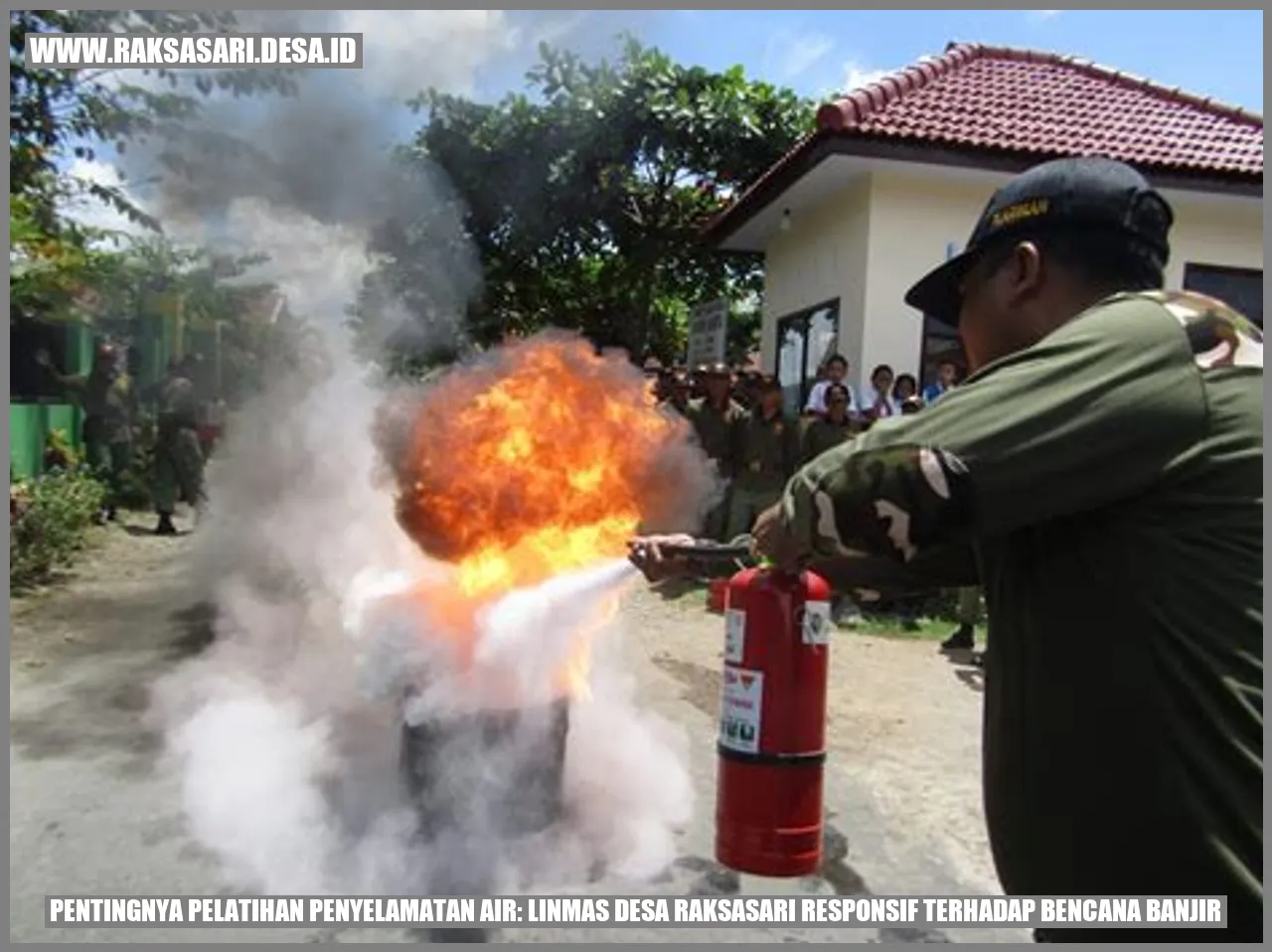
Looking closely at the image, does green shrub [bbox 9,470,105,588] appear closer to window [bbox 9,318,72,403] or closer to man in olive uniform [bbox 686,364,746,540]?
window [bbox 9,318,72,403]

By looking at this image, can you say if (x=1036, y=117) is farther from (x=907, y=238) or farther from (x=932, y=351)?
(x=932, y=351)

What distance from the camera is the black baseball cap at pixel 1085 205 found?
1.69m

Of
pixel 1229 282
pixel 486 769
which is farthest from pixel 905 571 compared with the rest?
pixel 1229 282

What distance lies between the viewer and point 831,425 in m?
9.41

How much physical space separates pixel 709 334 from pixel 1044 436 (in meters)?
10.2

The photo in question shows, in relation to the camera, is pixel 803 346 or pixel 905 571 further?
pixel 803 346

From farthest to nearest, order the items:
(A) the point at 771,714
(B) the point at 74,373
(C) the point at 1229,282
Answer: (B) the point at 74,373, (C) the point at 1229,282, (A) the point at 771,714

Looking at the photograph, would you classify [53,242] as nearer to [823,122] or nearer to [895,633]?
[823,122]

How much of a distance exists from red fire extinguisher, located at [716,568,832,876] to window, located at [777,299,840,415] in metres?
8.59

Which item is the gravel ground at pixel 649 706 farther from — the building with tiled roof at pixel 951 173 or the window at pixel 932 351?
the building with tiled roof at pixel 951 173

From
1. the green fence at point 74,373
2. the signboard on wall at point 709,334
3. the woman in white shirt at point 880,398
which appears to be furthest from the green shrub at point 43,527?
the woman in white shirt at point 880,398

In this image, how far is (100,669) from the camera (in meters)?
6.75

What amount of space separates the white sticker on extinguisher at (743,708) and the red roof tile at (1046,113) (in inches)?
302

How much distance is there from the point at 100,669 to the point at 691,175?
34.0ft
